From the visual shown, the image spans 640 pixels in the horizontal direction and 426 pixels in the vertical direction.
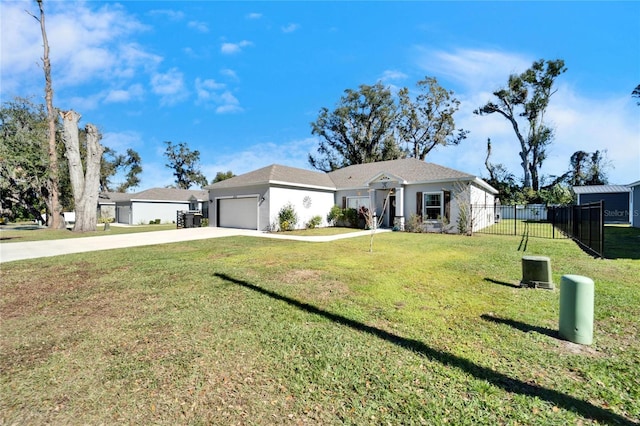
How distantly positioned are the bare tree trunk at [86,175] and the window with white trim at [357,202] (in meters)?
17.7

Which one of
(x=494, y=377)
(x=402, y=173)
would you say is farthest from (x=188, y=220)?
(x=494, y=377)

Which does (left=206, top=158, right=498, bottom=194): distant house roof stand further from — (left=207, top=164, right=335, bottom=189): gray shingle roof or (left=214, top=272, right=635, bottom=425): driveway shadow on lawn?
(left=214, top=272, right=635, bottom=425): driveway shadow on lawn

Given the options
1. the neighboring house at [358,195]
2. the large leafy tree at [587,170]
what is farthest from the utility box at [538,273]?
the large leafy tree at [587,170]

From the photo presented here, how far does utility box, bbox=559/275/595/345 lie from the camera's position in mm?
3426

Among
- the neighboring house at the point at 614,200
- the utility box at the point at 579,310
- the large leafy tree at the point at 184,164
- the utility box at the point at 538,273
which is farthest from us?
the large leafy tree at the point at 184,164

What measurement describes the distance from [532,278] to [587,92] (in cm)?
2168

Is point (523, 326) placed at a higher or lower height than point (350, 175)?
lower

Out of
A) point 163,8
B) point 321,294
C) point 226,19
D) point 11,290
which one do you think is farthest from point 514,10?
point 11,290

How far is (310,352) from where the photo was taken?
10.7 feet

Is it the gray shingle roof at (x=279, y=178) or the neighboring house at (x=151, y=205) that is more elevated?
the gray shingle roof at (x=279, y=178)

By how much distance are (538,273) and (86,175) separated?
25.3 m

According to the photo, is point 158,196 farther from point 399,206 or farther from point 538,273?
point 538,273

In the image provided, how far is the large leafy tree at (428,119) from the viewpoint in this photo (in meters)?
35.4

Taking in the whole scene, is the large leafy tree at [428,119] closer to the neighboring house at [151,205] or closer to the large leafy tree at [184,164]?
the neighboring house at [151,205]
